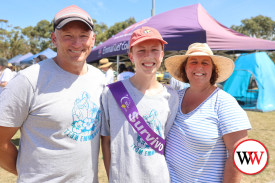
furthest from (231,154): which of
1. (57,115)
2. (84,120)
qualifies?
(57,115)

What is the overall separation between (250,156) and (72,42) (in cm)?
157

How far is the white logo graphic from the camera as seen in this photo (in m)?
1.39

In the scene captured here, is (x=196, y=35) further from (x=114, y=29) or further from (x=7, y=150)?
(x=114, y=29)

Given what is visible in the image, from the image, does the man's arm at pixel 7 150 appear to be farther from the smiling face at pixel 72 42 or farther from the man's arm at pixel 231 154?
the man's arm at pixel 231 154

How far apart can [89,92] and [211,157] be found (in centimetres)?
103

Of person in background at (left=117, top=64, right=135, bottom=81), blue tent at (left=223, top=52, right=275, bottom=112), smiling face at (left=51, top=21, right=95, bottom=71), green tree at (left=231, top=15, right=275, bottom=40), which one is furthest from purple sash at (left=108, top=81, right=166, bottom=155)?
green tree at (left=231, top=15, right=275, bottom=40)

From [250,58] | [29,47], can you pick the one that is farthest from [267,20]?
[29,47]

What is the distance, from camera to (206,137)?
1.43 metres

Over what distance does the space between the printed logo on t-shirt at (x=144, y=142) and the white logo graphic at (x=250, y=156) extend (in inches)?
22.4

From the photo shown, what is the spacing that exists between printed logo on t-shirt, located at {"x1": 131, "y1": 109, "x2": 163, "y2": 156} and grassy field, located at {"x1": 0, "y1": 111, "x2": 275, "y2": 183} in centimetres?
223

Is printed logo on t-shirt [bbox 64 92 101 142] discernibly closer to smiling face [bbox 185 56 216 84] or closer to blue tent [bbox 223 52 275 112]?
smiling face [bbox 185 56 216 84]

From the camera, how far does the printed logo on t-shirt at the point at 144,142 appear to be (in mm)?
1459

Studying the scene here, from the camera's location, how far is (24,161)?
136 centimetres

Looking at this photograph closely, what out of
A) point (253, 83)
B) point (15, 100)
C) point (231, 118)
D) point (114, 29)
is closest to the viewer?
point (15, 100)
